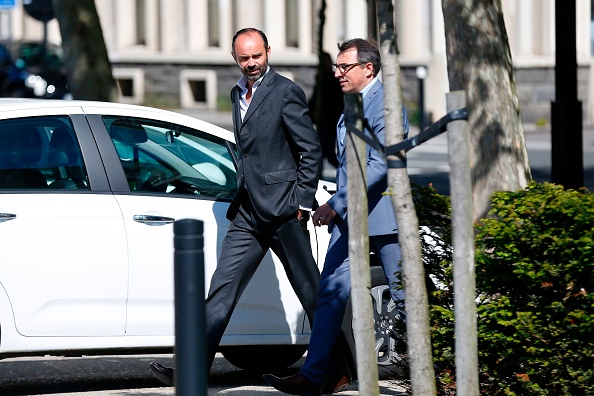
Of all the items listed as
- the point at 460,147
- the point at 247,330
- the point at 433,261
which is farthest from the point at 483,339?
the point at 247,330

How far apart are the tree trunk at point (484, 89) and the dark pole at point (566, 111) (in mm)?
1397

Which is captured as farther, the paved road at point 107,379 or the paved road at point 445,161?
the paved road at point 445,161

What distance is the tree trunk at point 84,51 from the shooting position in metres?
13.2

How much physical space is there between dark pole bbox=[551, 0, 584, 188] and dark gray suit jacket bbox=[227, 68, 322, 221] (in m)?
3.68

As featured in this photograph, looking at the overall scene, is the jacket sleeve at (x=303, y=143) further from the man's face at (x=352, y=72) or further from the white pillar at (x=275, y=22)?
the white pillar at (x=275, y=22)

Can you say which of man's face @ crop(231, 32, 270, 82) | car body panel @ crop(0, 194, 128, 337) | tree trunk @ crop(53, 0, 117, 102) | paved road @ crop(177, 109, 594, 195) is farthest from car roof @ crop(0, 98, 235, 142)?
paved road @ crop(177, 109, 594, 195)

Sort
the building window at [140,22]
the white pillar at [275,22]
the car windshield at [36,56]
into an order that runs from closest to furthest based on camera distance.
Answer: the white pillar at [275,22] < the car windshield at [36,56] < the building window at [140,22]

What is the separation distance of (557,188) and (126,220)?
7.51 ft

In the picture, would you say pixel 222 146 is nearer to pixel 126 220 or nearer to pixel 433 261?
pixel 126 220

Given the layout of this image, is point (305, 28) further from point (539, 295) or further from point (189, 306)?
point (189, 306)

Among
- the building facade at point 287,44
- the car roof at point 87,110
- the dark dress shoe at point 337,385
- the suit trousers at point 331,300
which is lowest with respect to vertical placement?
the dark dress shoe at point 337,385

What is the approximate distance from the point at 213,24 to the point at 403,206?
30.7 m

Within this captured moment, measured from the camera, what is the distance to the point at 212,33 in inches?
1379

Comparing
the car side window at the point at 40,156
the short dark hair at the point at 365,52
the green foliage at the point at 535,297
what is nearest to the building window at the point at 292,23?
the car side window at the point at 40,156
